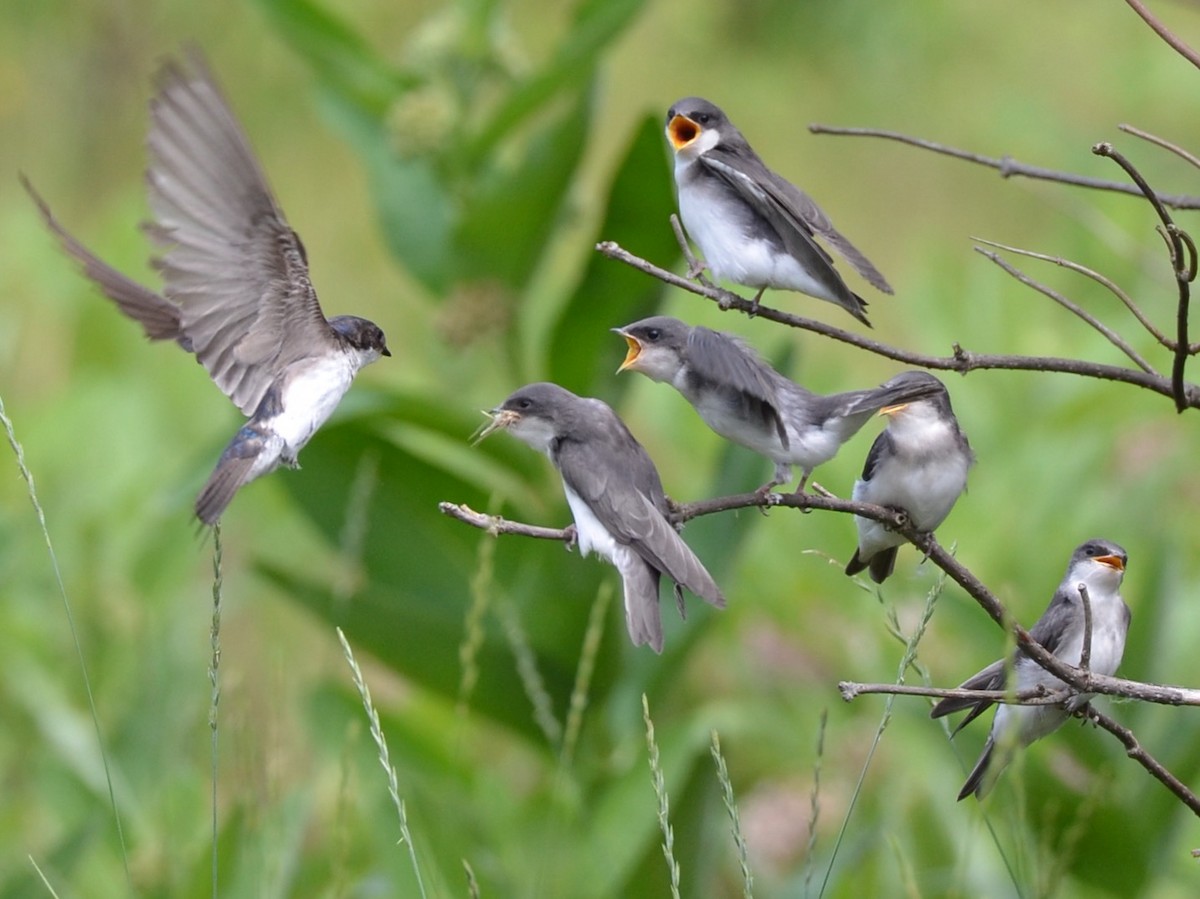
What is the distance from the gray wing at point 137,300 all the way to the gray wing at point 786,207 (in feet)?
2.19

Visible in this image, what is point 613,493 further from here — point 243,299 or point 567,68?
point 567,68

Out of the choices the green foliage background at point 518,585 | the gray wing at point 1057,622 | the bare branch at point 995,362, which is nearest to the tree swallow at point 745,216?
the bare branch at point 995,362

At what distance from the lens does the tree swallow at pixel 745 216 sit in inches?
65.9

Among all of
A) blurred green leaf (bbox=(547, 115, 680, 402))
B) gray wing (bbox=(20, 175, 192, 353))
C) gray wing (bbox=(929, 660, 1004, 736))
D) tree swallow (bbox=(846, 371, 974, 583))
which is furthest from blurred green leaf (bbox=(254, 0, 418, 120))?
gray wing (bbox=(929, 660, 1004, 736))

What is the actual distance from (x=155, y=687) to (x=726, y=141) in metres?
2.55

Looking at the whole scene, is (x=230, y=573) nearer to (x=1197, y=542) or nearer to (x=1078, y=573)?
(x=1197, y=542)

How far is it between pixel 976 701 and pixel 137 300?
113 centimetres

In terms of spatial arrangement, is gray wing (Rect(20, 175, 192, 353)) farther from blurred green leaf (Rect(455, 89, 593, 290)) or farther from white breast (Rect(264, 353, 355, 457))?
blurred green leaf (Rect(455, 89, 593, 290))

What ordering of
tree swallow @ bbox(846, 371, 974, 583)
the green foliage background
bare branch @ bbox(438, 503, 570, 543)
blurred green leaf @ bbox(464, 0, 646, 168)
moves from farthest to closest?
blurred green leaf @ bbox(464, 0, 646, 168) → the green foliage background → tree swallow @ bbox(846, 371, 974, 583) → bare branch @ bbox(438, 503, 570, 543)

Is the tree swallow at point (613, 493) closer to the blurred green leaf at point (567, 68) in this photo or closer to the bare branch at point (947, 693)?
the bare branch at point (947, 693)

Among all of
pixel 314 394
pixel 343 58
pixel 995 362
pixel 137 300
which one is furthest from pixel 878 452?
pixel 343 58

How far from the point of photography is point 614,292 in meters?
3.26

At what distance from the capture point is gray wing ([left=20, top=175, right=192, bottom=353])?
1.79 m

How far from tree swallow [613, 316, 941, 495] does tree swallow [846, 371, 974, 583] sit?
9 centimetres
